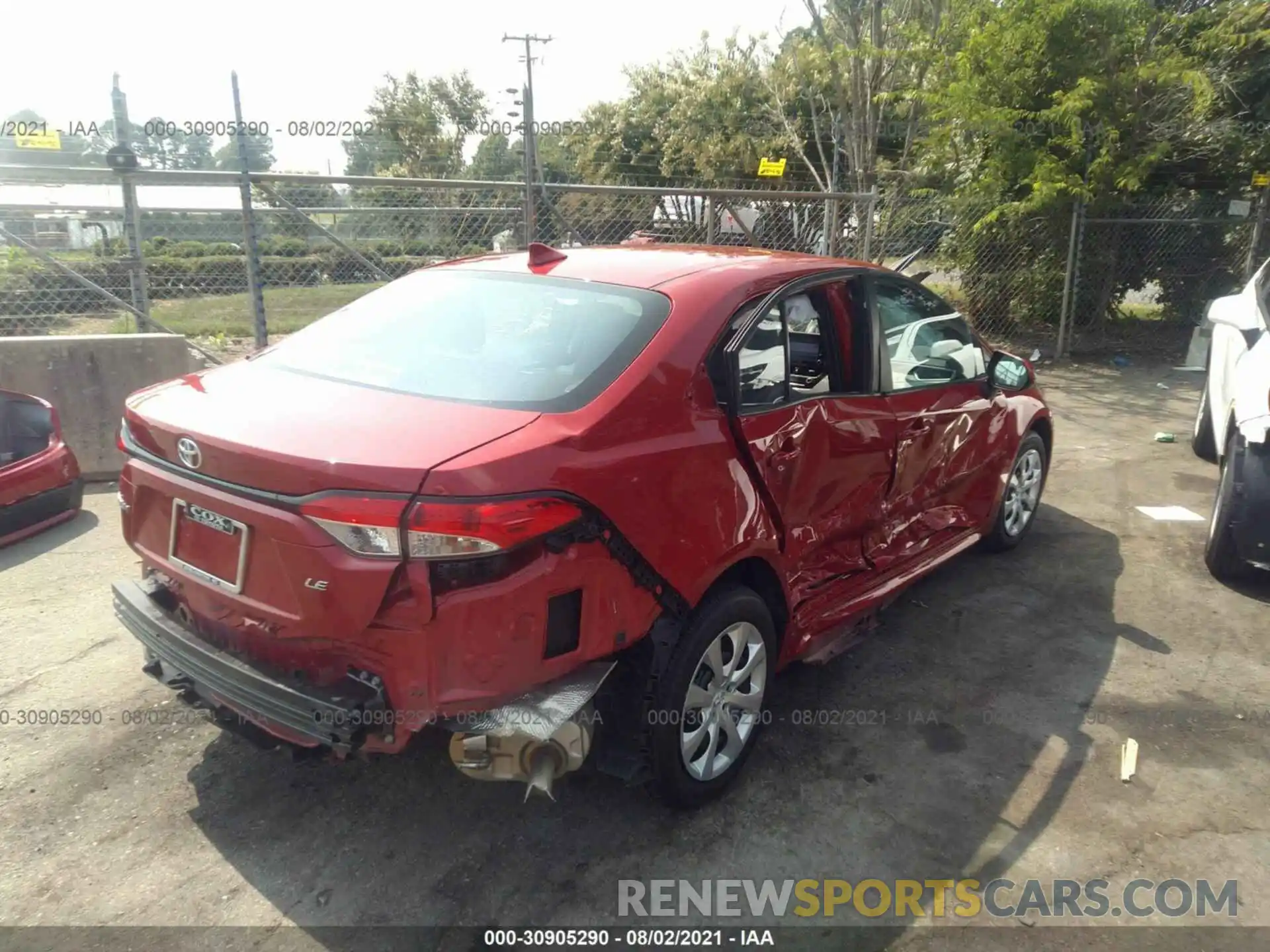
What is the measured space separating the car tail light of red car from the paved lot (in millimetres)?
1122

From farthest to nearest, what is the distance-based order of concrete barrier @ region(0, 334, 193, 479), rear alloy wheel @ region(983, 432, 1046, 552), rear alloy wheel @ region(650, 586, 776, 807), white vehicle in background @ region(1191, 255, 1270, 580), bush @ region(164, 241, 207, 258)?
bush @ region(164, 241, 207, 258) < concrete barrier @ region(0, 334, 193, 479) < rear alloy wheel @ region(983, 432, 1046, 552) < white vehicle in background @ region(1191, 255, 1270, 580) < rear alloy wheel @ region(650, 586, 776, 807)

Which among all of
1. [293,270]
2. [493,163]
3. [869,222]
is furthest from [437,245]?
[493,163]

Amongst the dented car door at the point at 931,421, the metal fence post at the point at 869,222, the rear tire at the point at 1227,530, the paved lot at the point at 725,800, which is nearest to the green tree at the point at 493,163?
the metal fence post at the point at 869,222

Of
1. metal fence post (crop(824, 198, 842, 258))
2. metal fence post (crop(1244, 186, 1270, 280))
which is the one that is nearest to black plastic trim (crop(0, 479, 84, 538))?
metal fence post (crop(824, 198, 842, 258))

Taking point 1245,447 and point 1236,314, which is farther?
Result: point 1236,314

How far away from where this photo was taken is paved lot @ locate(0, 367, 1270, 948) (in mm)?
2656

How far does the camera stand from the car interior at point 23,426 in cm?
548

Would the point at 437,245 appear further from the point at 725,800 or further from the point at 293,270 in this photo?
the point at 725,800

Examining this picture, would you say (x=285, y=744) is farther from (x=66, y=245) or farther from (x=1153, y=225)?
(x=1153, y=225)

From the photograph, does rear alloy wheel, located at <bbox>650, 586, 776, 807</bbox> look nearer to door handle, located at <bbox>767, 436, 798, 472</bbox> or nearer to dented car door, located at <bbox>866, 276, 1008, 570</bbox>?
door handle, located at <bbox>767, 436, 798, 472</bbox>

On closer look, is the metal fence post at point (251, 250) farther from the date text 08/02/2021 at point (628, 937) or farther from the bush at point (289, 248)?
the date text 08/02/2021 at point (628, 937)

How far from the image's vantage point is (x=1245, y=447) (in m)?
4.64

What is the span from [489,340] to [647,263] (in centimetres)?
72

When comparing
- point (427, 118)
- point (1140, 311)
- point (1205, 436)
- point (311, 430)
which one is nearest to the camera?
point (311, 430)
